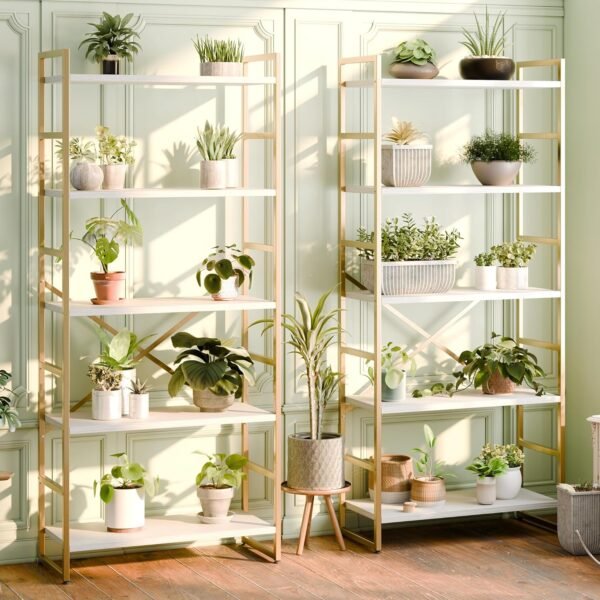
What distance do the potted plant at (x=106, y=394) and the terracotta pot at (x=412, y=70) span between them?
1.86 meters

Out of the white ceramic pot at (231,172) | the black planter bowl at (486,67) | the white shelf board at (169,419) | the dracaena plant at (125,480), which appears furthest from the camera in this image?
the black planter bowl at (486,67)

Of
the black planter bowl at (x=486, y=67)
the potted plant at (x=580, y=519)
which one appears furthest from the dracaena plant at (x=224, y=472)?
the black planter bowl at (x=486, y=67)

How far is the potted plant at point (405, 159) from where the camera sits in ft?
17.8

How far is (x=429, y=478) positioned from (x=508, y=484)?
1.29 ft

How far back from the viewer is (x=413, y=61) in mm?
5508

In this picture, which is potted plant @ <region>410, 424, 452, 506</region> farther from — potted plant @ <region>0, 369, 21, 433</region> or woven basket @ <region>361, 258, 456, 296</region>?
potted plant @ <region>0, 369, 21, 433</region>

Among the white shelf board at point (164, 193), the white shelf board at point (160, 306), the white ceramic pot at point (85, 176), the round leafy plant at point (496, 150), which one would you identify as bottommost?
the white shelf board at point (160, 306)

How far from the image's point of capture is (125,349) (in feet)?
16.8

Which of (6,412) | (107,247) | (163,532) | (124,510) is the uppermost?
(107,247)

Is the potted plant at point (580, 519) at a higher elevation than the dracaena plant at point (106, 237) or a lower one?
lower

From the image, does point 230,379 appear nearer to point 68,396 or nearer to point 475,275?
point 68,396

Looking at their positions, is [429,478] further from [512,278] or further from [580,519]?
[512,278]

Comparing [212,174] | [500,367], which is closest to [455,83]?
[212,174]

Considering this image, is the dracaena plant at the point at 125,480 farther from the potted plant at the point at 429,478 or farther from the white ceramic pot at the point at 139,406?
the potted plant at the point at 429,478
